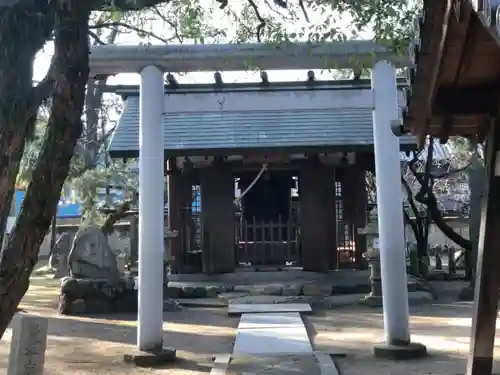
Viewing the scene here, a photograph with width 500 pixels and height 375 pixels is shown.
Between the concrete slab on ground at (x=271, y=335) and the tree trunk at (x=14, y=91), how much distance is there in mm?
4523

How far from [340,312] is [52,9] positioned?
937 cm

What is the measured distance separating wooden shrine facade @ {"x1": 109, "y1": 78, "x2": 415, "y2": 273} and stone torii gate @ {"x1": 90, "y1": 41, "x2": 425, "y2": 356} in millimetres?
5131

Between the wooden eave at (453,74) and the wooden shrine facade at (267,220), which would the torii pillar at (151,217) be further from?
the wooden shrine facade at (267,220)

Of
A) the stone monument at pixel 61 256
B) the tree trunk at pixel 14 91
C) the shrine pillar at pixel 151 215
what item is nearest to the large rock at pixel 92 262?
the shrine pillar at pixel 151 215

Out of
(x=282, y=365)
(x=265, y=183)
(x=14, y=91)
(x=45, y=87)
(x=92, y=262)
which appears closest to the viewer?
(x=14, y=91)

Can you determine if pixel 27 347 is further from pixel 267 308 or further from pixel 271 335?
pixel 267 308

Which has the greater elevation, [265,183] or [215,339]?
[265,183]

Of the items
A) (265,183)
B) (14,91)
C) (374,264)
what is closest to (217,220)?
(265,183)

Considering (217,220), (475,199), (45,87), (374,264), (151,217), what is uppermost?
(45,87)

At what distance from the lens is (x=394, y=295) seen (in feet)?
25.3

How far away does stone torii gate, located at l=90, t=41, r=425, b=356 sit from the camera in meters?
7.61

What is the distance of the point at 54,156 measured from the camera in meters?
4.36

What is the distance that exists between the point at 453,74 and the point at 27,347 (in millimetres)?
3480

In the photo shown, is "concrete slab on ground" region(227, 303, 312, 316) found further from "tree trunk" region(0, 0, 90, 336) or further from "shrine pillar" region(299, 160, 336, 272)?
"tree trunk" region(0, 0, 90, 336)
